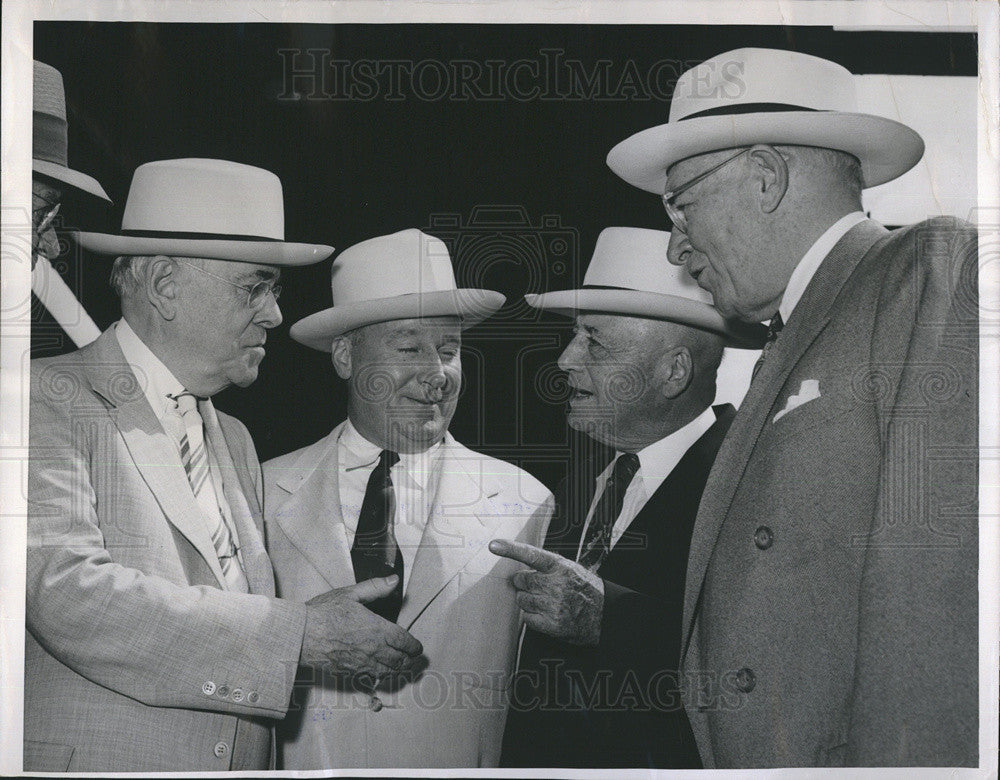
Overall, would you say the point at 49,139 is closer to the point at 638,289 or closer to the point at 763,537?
the point at 638,289

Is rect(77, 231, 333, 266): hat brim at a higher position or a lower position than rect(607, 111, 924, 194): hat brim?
lower

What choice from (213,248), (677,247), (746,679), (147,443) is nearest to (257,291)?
(213,248)

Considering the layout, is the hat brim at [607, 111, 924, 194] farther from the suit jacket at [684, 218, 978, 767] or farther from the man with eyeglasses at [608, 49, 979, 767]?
the suit jacket at [684, 218, 978, 767]

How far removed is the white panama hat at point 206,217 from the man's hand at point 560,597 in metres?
0.98

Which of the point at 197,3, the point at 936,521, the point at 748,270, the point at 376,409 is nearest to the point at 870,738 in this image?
the point at 936,521

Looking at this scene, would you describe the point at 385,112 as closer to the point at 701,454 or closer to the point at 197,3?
the point at 197,3

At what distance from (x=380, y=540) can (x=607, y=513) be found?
0.59 meters

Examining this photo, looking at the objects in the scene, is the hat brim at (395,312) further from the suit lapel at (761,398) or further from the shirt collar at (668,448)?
the suit lapel at (761,398)

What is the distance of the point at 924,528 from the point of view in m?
2.71

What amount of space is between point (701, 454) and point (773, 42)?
43.7 inches

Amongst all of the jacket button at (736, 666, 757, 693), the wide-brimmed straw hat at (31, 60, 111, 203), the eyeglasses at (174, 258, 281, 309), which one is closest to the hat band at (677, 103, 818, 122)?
the eyeglasses at (174, 258, 281, 309)

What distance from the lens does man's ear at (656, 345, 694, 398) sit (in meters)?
2.75

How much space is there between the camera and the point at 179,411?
2756 mm

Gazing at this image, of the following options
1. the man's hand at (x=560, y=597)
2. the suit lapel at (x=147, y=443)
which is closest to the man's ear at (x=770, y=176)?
the man's hand at (x=560, y=597)
